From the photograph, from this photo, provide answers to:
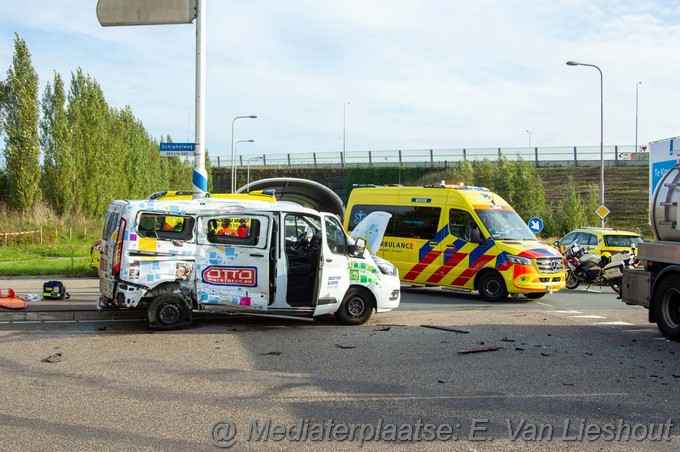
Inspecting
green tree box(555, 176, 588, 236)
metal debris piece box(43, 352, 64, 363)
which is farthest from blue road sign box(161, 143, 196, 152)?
green tree box(555, 176, 588, 236)

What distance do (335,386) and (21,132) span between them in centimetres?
3376

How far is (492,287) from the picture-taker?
1588 cm

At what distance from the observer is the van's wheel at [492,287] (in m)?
15.7

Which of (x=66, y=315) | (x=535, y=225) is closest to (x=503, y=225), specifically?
(x=535, y=225)

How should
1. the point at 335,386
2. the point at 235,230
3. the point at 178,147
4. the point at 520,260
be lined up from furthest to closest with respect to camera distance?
the point at 520,260 → the point at 178,147 → the point at 235,230 → the point at 335,386

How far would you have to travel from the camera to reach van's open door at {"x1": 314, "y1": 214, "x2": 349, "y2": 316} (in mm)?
11156

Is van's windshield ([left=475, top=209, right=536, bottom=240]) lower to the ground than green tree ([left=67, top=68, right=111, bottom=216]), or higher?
lower

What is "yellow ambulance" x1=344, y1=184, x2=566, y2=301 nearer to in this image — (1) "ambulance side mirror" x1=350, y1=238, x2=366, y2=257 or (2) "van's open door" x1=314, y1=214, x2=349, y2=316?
(1) "ambulance side mirror" x1=350, y1=238, x2=366, y2=257

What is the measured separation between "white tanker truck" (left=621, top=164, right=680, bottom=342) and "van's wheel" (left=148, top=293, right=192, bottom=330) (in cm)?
718

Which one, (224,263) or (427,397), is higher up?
(224,263)

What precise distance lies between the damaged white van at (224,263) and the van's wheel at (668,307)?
447cm

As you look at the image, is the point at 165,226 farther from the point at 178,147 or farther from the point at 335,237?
the point at 178,147

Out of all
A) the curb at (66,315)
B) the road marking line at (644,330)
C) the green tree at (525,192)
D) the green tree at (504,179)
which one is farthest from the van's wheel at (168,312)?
the green tree at (504,179)

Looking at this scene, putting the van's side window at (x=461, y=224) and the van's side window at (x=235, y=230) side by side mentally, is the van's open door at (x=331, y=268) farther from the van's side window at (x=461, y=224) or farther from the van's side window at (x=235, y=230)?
the van's side window at (x=461, y=224)
